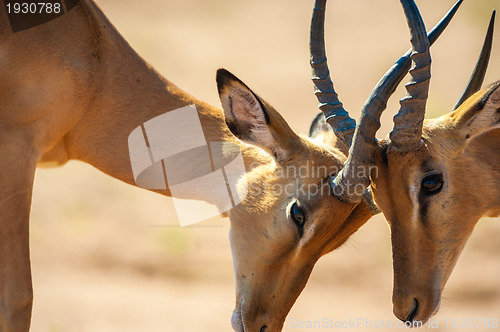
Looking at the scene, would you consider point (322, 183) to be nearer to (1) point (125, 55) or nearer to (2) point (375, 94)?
(2) point (375, 94)

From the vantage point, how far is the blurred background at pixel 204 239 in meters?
8.70

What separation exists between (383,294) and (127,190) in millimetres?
4278

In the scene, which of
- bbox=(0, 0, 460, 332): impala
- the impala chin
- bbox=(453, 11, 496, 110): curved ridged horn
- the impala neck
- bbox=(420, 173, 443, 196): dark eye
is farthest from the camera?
bbox=(453, 11, 496, 110): curved ridged horn

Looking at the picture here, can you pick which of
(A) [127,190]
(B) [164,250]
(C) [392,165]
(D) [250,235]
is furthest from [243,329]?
(A) [127,190]

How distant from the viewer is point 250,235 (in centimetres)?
528

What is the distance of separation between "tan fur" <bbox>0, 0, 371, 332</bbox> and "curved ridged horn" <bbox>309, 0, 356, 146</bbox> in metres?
0.23

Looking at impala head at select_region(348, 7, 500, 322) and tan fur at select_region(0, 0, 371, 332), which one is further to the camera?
tan fur at select_region(0, 0, 371, 332)

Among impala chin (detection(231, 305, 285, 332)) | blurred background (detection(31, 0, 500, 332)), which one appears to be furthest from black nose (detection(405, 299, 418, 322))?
impala chin (detection(231, 305, 285, 332))

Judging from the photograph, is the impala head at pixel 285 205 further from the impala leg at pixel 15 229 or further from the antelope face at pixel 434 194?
the impala leg at pixel 15 229

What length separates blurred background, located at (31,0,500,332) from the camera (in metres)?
8.70

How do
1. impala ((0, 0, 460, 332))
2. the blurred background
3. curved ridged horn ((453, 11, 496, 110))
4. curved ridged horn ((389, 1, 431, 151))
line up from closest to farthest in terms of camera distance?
1. curved ridged horn ((389, 1, 431, 151))
2. impala ((0, 0, 460, 332))
3. curved ridged horn ((453, 11, 496, 110))
4. the blurred background

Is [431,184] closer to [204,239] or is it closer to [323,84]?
[323,84]

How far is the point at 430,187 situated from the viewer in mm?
4945

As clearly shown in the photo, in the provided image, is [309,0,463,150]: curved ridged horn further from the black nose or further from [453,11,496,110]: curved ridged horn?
the black nose
